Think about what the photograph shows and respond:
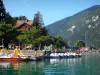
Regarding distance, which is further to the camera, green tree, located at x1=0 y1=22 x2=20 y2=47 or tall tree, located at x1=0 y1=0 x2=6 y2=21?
tall tree, located at x1=0 y1=0 x2=6 y2=21

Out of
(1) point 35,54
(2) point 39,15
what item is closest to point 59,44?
(2) point 39,15

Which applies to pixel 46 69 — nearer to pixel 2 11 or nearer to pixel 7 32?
pixel 7 32

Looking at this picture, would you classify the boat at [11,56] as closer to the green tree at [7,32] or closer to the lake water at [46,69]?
the lake water at [46,69]

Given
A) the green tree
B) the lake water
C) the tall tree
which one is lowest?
the lake water

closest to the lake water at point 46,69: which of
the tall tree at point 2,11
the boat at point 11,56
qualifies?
the boat at point 11,56

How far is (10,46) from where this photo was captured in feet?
301

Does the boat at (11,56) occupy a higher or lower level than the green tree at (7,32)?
lower

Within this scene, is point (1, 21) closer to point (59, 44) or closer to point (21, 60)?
point (21, 60)

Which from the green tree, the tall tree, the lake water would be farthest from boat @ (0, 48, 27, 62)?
the tall tree

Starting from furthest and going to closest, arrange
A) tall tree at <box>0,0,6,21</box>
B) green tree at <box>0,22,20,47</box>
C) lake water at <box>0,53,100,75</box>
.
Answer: tall tree at <box>0,0,6,21</box> < green tree at <box>0,22,20,47</box> < lake water at <box>0,53,100,75</box>

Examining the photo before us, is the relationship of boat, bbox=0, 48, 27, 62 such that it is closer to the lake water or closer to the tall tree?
the lake water

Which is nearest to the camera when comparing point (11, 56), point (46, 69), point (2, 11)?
point (46, 69)

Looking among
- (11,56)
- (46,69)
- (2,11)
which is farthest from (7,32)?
(46,69)

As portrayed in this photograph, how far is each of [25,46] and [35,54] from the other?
606 inches
